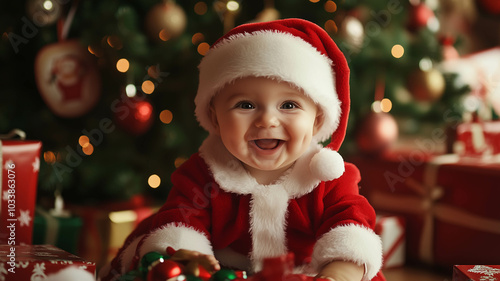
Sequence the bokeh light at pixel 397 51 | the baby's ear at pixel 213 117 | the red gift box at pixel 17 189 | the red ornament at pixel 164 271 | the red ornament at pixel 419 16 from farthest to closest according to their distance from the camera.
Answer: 1. the red ornament at pixel 419 16
2. the bokeh light at pixel 397 51
3. the red gift box at pixel 17 189
4. the baby's ear at pixel 213 117
5. the red ornament at pixel 164 271

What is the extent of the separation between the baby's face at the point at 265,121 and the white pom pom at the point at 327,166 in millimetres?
32

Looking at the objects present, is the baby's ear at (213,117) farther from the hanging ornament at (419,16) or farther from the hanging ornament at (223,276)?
the hanging ornament at (419,16)

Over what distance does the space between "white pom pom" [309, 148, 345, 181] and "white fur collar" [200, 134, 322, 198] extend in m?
0.01

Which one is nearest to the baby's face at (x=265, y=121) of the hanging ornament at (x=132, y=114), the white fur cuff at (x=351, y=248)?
the white fur cuff at (x=351, y=248)

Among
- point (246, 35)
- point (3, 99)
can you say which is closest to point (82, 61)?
point (3, 99)

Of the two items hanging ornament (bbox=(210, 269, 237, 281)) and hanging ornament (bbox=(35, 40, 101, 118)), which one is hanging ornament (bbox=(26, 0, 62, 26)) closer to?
hanging ornament (bbox=(35, 40, 101, 118))

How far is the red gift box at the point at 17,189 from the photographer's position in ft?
3.54

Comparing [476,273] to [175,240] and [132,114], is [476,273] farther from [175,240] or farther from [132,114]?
[132,114]

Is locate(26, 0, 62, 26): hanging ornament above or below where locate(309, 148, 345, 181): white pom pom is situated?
above

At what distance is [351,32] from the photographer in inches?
63.2

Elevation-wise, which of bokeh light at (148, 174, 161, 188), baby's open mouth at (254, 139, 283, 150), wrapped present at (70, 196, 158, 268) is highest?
baby's open mouth at (254, 139, 283, 150)

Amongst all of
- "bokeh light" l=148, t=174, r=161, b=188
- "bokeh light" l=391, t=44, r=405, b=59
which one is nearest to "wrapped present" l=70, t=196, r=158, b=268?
"bokeh light" l=148, t=174, r=161, b=188

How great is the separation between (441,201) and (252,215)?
0.91 meters

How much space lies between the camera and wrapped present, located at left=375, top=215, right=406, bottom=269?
1.59 metres
